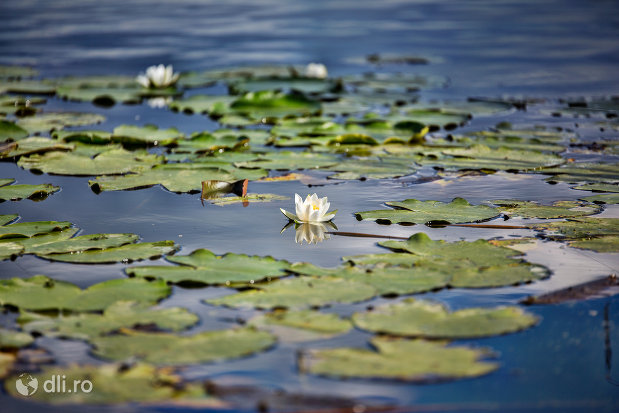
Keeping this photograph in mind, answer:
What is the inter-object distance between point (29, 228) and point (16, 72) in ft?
18.5

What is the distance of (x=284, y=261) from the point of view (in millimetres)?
2631

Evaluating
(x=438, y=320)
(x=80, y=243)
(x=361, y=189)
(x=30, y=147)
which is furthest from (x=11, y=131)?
(x=438, y=320)

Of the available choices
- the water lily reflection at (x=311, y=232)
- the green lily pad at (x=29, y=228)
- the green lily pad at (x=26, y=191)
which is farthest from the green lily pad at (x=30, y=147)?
the water lily reflection at (x=311, y=232)

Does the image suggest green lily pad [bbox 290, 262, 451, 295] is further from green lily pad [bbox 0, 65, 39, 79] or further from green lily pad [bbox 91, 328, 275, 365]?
green lily pad [bbox 0, 65, 39, 79]

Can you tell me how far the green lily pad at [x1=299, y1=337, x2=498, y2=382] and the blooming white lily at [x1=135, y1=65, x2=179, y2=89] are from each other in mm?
5352

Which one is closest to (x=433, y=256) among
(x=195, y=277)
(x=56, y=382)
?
(x=195, y=277)

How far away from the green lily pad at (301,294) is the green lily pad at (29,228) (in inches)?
40.3

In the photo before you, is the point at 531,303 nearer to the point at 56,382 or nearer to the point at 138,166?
the point at 56,382

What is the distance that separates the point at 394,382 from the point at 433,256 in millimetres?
903

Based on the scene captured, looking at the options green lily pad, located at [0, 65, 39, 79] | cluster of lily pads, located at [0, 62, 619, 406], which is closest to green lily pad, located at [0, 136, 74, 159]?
cluster of lily pads, located at [0, 62, 619, 406]

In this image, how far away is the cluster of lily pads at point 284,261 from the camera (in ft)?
6.48

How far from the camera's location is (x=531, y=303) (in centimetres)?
233

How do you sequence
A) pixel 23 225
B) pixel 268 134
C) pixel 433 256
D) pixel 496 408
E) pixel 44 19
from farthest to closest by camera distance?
pixel 44 19 → pixel 268 134 → pixel 23 225 → pixel 433 256 → pixel 496 408

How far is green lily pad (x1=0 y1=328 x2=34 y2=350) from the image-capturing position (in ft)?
6.66
